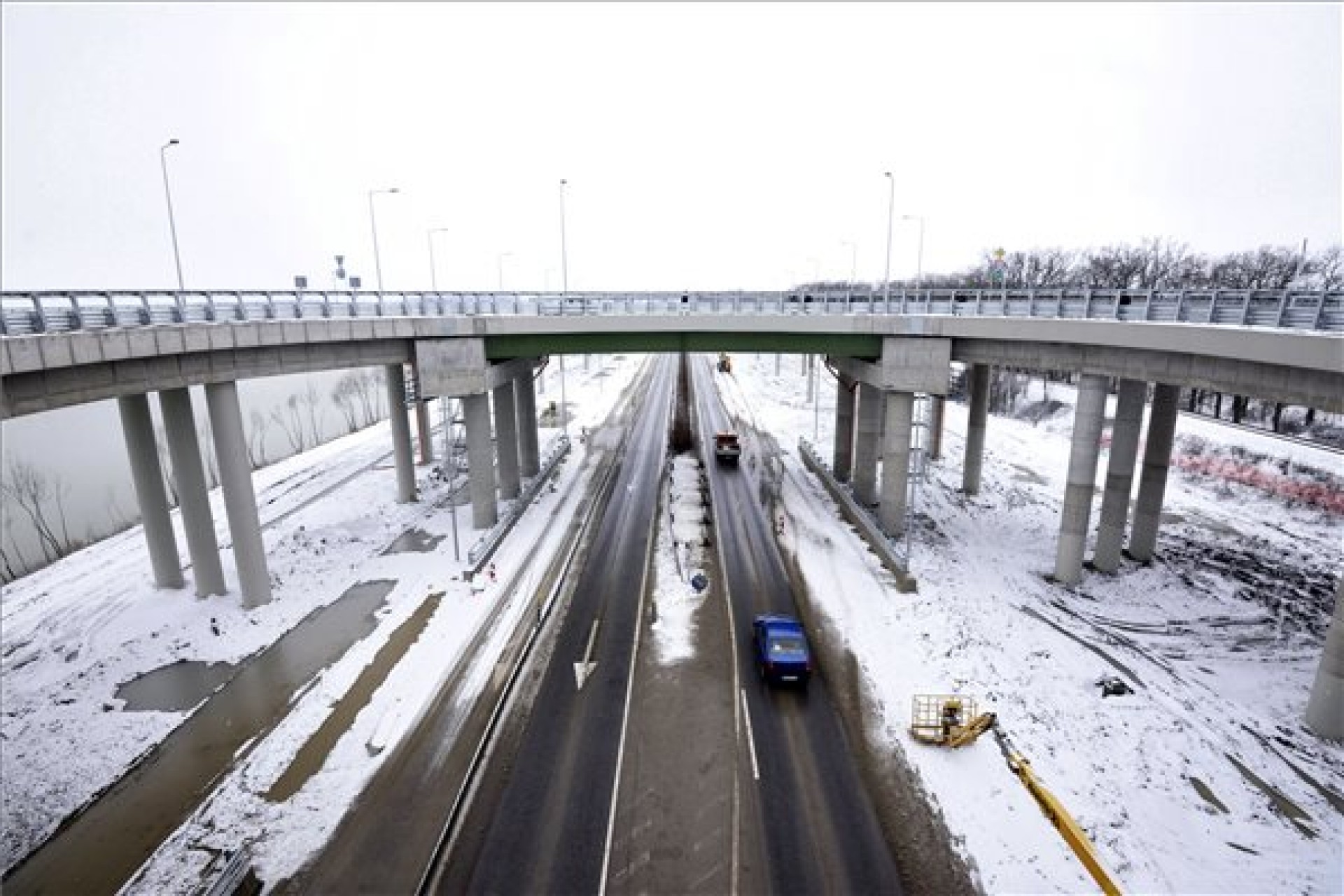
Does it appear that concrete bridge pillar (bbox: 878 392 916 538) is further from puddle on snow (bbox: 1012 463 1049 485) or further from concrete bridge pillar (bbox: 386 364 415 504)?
concrete bridge pillar (bbox: 386 364 415 504)

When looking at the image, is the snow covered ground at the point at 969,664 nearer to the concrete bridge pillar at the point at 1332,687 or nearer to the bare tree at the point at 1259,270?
the concrete bridge pillar at the point at 1332,687

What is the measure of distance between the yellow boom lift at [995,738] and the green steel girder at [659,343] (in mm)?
19163

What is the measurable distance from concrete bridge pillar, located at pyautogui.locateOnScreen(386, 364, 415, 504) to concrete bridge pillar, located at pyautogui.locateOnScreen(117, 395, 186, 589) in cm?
1302

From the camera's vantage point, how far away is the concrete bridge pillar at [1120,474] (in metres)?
27.8

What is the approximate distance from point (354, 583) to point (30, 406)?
1268 cm

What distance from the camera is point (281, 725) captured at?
18344mm

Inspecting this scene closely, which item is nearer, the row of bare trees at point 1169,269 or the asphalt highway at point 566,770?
the asphalt highway at point 566,770

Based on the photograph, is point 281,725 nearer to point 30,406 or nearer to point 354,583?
point 354,583

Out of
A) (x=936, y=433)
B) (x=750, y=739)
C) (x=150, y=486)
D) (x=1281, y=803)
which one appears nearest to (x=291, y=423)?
(x=150, y=486)

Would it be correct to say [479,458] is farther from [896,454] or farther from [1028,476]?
[1028,476]

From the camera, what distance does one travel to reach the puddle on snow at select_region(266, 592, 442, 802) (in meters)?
16.1

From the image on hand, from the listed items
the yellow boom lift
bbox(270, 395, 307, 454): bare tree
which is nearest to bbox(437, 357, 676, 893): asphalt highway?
the yellow boom lift

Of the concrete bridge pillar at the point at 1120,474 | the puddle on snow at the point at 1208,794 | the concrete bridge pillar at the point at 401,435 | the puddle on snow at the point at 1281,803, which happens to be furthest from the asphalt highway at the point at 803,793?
the concrete bridge pillar at the point at 401,435

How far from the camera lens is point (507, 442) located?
38438 millimetres
